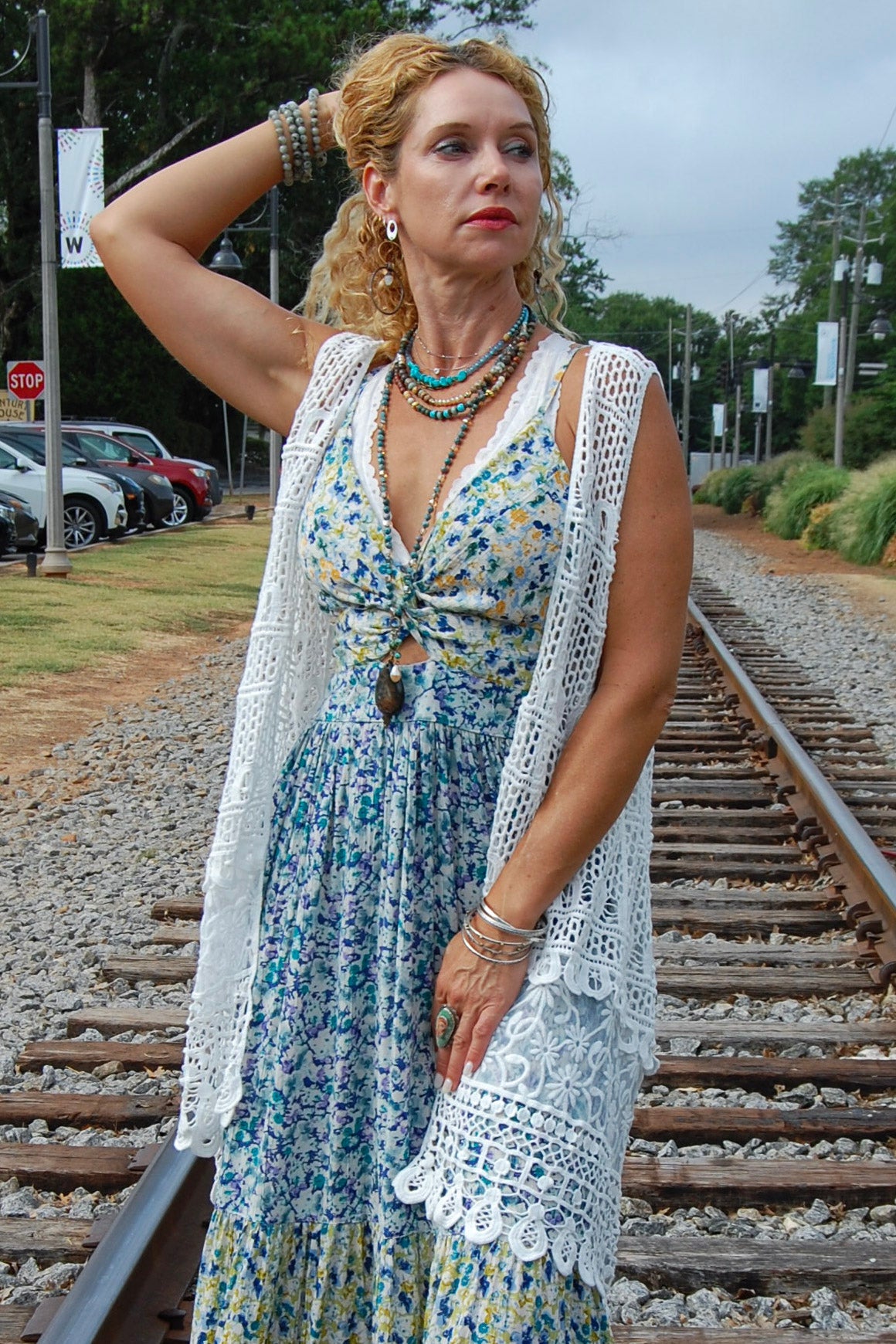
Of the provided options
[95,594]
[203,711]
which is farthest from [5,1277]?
[95,594]

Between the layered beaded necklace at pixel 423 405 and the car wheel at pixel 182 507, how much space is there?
1027 inches

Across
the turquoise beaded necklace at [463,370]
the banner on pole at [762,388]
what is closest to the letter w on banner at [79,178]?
the turquoise beaded necklace at [463,370]

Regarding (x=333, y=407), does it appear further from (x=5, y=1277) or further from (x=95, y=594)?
(x=95, y=594)

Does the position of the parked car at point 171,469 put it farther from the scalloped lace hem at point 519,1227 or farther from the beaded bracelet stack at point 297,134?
the scalloped lace hem at point 519,1227

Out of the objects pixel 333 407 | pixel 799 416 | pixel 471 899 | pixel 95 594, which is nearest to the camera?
pixel 471 899

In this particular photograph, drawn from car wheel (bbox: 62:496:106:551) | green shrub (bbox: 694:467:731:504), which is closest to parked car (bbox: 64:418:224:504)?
car wheel (bbox: 62:496:106:551)

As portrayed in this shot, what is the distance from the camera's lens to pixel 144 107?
128ft

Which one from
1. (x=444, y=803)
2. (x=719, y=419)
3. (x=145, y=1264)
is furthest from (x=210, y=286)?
(x=719, y=419)

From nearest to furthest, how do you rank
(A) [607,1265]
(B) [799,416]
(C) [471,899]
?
(A) [607,1265] < (C) [471,899] < (B) [799,416]

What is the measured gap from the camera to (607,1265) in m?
1.84

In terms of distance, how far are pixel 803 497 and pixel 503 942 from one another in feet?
91.4

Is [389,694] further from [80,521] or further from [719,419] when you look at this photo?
[719,419]

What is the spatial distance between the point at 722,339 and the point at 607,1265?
124 metres

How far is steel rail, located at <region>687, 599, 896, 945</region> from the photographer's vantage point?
5.17m
